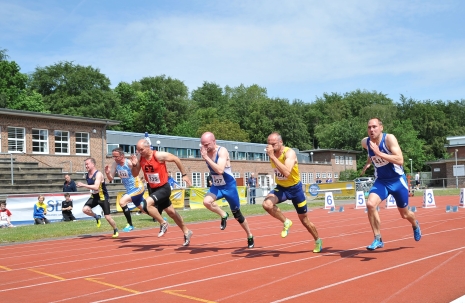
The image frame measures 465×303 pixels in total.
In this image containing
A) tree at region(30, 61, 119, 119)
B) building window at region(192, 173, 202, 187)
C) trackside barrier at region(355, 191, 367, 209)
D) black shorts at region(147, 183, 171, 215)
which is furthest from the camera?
tree at region(30, 61, 119, 119)

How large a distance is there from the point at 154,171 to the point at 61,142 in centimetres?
3133

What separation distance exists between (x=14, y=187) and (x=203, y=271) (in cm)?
2385

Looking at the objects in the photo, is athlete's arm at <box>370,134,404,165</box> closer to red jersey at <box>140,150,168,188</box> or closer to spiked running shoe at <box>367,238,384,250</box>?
spiked running shoe at <box>367,238,384,250</box>

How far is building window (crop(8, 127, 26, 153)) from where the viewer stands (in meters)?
36.2

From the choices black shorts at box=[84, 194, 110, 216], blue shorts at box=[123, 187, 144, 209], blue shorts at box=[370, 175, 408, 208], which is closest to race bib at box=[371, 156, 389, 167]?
blue shorts at box=[370, 175, 408, 208]

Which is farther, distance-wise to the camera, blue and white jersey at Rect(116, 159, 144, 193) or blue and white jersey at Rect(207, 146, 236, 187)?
blue and white jersey at Rect(116, 159, 144, 193)

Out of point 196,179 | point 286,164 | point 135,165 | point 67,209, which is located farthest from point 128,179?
point 196,179

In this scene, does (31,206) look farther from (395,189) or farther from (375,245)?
(395,189)

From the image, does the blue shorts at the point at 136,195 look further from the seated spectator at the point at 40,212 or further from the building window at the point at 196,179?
the building window at the point at 196,179

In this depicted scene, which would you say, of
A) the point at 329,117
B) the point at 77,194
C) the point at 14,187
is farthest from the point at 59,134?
the point at 329,117

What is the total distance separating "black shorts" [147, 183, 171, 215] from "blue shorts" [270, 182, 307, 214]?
8.32 feet

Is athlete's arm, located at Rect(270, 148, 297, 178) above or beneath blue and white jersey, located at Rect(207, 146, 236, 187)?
above

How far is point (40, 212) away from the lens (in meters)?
21.6

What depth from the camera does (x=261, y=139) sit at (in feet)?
296
